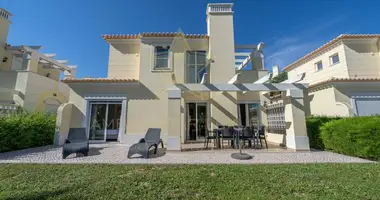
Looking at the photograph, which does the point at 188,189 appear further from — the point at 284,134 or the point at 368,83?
the point at 368,83

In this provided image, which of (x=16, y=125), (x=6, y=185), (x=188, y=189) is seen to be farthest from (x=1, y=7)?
(x=188, y=189)

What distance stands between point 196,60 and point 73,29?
13207mm

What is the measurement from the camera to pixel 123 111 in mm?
12523

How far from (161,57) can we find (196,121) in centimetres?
592

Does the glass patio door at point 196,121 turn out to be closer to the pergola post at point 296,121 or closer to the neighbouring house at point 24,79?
the pergola post at point 296,121

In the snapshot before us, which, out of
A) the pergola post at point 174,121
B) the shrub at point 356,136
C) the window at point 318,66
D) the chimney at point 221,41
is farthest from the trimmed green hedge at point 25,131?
the window at point 318,66

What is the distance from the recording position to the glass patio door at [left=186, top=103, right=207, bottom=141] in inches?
538

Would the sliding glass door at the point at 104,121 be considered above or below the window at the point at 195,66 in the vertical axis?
below

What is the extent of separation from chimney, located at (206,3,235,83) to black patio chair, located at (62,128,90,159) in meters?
9.72

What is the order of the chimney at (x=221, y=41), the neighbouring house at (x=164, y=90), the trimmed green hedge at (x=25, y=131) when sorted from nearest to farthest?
the trimmed green hedge at (x=25, y=131) → the neighbouring house at (x=164, y=90) → the chimney at (x=221, y=41)

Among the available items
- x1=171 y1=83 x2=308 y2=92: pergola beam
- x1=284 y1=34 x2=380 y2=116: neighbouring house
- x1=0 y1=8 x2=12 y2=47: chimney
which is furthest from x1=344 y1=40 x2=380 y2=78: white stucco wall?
x1=0 y1=8 x2=12 y2=47: chimney

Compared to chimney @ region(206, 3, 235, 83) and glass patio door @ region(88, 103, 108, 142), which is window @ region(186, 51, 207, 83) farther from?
glass patio door @ region(88, 103, 108, 142)

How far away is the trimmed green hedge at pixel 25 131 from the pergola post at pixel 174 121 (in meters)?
8.37

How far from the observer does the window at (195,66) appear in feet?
47.1
